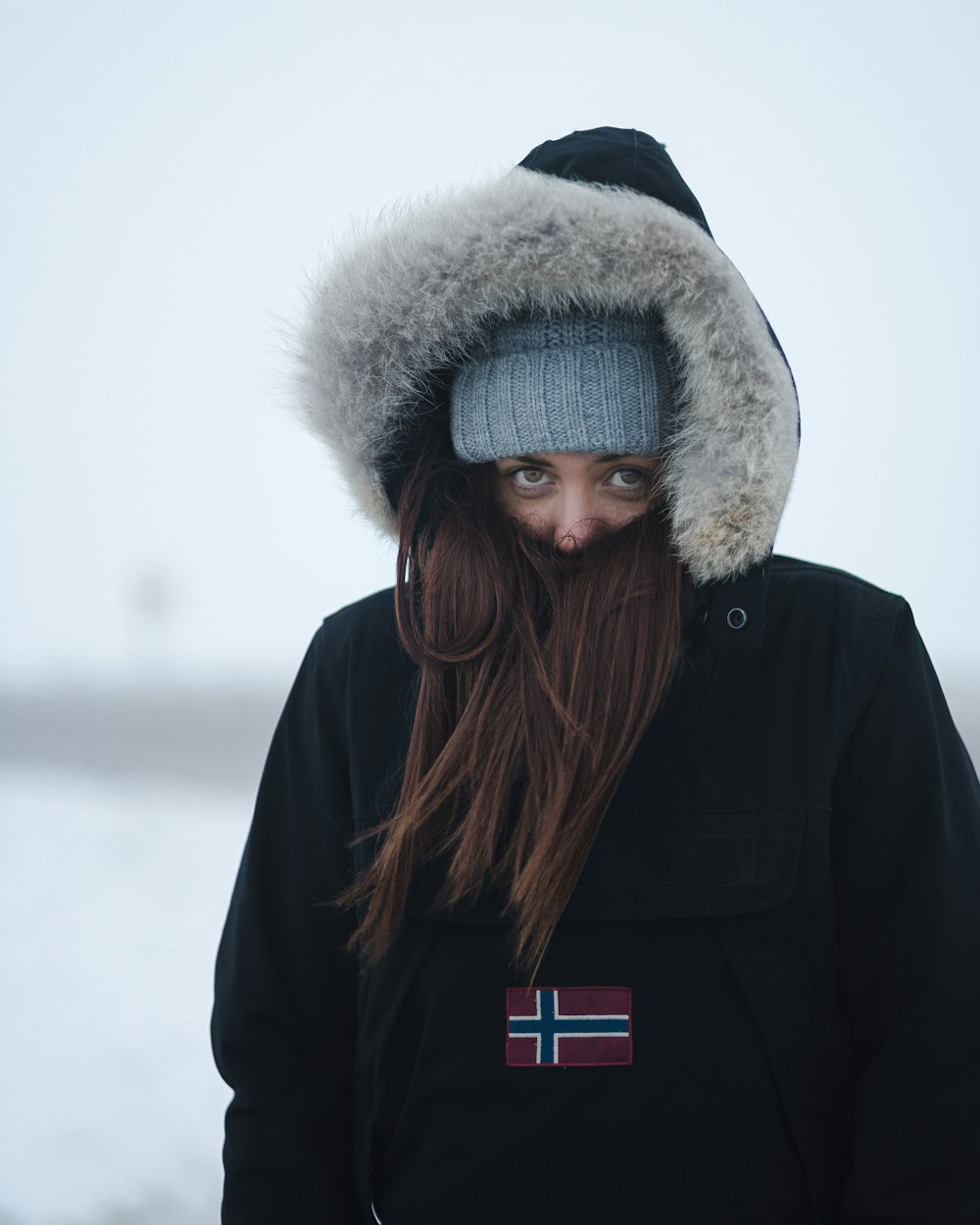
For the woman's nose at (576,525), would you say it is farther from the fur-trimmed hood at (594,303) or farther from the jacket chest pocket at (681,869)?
the jacket chest pocket at (681,869)

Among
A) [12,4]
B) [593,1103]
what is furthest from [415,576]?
[12,4]

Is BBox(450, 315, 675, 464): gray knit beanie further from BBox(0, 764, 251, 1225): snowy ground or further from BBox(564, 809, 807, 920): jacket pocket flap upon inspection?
BBox(0, 764, 251, 1225): snowy ground

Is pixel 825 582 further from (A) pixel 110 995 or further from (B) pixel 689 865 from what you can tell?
(A) pixel 110 995

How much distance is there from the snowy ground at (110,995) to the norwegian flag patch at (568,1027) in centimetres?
97

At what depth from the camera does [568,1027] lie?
91cm

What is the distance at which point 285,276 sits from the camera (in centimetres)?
185

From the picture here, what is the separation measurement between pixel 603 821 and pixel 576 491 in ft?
1.11

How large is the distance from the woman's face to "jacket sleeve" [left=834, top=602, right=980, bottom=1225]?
30 centimetres

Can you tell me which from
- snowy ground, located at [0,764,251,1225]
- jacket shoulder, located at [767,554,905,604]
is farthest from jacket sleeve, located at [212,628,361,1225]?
snowy ground, located at [0,764,251,1225]

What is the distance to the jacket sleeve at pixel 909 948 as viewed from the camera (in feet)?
2.78

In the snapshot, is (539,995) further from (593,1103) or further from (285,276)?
(285,276)

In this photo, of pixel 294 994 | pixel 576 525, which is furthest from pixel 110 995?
pixel 576 525

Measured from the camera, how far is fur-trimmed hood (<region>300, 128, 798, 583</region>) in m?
0.93

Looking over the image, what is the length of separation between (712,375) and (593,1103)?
0.70 metres
